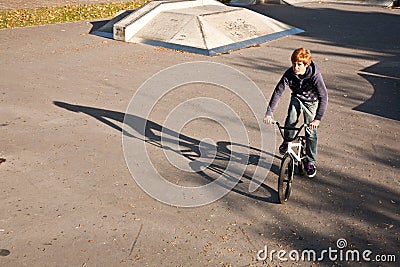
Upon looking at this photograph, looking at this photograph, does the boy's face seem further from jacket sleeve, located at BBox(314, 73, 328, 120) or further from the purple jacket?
jacket sleeve, located at BBox(314, 73, 328, 120)

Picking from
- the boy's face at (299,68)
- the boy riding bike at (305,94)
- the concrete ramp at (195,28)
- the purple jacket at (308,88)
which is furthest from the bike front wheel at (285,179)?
the concrete ramp at (195,28)

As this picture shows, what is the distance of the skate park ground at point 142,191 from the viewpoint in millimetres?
4770

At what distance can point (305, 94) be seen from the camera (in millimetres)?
5742

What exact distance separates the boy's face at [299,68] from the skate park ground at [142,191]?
4.64 feet

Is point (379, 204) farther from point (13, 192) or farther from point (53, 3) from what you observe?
point (53, 3)

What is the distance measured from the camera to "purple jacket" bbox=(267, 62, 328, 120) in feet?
18.2

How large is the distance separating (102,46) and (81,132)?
6731mm

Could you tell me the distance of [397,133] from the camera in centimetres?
780

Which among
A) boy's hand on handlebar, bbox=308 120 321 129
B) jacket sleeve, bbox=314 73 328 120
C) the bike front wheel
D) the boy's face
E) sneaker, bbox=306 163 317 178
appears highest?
the boy's face

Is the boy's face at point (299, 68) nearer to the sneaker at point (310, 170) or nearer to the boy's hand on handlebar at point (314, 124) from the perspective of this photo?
the boy's hand on handlebar at point (314, 124)

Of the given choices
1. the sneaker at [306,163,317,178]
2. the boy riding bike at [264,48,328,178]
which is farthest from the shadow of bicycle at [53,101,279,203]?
the boy riding bike at [264,48,328,178]

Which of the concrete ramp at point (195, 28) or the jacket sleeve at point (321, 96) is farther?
the concrete ramp at point (195, 28)

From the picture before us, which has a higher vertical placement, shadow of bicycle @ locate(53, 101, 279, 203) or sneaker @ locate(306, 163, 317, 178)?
sneaker @ locate(306, 163, 317, 178)

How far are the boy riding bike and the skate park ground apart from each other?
0.77 metres
